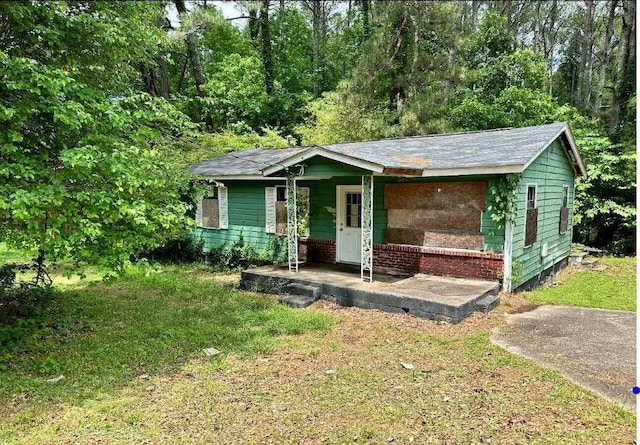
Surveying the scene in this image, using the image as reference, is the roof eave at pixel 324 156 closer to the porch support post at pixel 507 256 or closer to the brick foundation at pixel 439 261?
the brick foundation at pixel 439 261

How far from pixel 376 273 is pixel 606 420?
582 cm

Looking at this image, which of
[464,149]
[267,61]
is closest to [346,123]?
[267,61]

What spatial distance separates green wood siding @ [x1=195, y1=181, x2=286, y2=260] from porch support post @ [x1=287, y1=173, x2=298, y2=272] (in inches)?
66.8

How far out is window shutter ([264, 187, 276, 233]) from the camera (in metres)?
11.0

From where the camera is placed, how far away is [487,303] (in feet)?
23.4

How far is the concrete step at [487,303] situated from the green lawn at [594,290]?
1.16 metres

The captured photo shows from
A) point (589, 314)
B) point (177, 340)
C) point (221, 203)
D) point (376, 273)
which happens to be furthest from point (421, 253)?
point (221, 203)

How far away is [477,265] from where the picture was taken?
8.30 m

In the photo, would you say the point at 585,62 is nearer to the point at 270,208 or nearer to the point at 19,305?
the point at 270,208

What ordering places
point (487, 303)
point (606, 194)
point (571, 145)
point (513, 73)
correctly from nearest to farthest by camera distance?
Result: point (487, 303)
point (571, 145)
point (606, 194)
point (513, 73)

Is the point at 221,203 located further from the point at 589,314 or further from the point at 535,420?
the point at 535,420

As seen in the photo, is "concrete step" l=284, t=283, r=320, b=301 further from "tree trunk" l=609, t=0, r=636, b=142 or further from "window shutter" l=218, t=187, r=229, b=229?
"tree trunk" l=609, t=0, r=636, b=142

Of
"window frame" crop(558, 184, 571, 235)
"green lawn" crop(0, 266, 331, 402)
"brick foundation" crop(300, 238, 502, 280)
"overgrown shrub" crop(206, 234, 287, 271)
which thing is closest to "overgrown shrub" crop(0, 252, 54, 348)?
"green lawn" crop(0, 266, 331, 402)

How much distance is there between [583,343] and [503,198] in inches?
116
